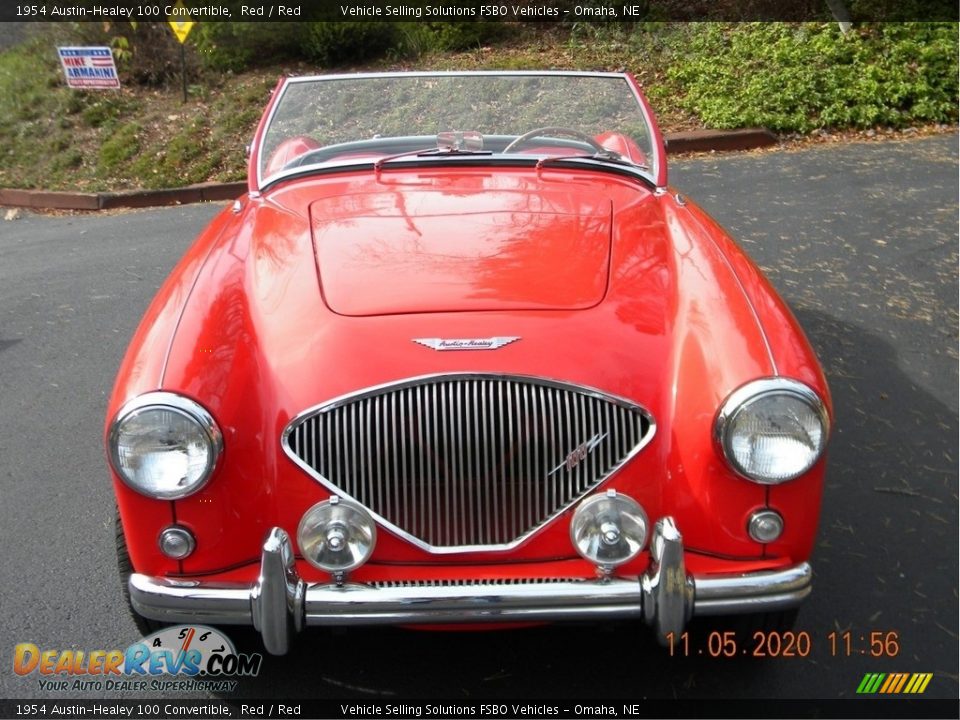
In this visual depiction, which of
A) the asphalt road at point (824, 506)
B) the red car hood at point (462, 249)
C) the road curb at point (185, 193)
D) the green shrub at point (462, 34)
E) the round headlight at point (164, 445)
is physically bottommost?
the road curb at point (185, 193)

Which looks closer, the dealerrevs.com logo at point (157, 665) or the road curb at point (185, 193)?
the dealerrevs.com logo at point (157, 665)

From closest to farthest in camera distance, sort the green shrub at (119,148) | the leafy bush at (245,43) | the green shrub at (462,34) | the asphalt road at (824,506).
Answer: the asphalt road at (824,506) → the green shrub at (119,148) → the leafy bush at (245,43) → the green shrub at (462,34)

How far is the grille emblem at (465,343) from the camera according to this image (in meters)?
2.37

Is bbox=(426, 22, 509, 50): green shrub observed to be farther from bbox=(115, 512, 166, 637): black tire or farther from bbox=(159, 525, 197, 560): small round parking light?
bbox=(159, 525, 197, 560): small round parking light

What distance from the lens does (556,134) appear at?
395cm

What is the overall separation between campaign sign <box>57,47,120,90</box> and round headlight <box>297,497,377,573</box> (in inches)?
406

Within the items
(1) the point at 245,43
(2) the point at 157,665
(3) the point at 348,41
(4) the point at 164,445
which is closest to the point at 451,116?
(4) the point at 164,445

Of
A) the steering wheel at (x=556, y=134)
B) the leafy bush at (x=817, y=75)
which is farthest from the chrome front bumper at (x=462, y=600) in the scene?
the leafy bush at (x=817, y=75)

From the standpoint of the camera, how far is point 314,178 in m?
3.55

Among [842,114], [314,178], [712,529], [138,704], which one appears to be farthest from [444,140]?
[842,114]

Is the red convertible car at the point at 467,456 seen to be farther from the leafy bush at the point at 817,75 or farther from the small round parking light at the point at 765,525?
the leafy bush at the point at 817,75

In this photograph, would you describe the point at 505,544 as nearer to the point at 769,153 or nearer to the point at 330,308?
the point at 330,308

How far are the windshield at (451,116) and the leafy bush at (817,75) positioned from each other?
6.26 m

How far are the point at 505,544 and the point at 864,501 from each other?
184 cm
